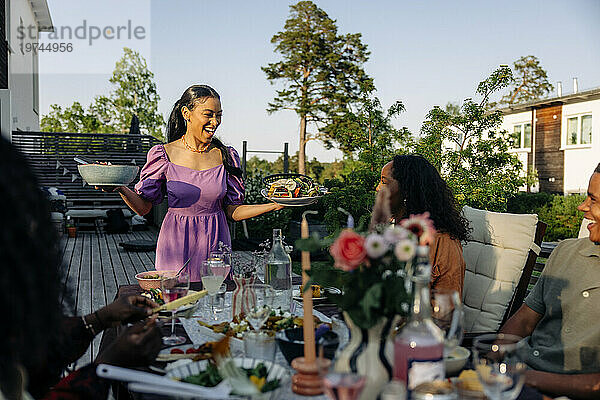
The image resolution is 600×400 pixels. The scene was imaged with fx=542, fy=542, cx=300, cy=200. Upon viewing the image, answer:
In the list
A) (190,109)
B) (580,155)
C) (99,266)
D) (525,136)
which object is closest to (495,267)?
(190,109)

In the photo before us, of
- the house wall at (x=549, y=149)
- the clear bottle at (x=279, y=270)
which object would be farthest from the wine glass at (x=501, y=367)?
the house wall at (x=549, y=149)

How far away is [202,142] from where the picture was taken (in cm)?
288

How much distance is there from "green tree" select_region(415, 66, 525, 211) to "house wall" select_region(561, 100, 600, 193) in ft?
38.5

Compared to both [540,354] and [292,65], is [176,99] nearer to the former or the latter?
[540,354]

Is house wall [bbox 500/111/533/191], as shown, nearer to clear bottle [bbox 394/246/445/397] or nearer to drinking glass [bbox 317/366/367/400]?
clear bottle [bbox 394/246/445/397]

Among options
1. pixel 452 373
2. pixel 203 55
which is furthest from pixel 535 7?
pixel 452 373

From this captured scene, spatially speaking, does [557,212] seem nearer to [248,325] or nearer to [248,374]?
[248,325]

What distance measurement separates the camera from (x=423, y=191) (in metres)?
2.29

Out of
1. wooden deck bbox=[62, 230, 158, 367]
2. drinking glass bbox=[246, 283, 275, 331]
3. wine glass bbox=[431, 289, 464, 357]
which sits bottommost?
wooden deck bbox=[62, 230, 158, 367]

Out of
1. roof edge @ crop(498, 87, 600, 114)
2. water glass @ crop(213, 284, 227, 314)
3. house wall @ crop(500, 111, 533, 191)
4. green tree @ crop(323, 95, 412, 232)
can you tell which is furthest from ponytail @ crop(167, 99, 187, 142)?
house wall @ crop(500, 111, 533, 191)

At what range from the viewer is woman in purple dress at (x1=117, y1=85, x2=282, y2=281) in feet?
9.22

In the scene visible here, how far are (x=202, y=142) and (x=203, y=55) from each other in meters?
10.7

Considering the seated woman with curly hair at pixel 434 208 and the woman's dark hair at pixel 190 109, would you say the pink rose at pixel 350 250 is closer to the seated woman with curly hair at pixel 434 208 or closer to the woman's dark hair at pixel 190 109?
the seated woman with curly hair at pixel 434 208

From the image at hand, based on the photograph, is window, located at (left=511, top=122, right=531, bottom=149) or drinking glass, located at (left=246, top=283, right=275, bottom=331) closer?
drinking glass, located at (left=246, top=283, right=275, bottom=331)
